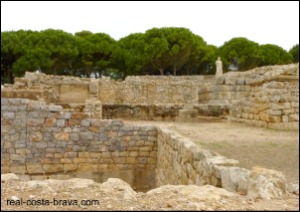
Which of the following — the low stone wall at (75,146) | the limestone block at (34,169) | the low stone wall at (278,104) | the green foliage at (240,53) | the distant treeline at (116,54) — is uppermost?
the green foliage at (240,53)

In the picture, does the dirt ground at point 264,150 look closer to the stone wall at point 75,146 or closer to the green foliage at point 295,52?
the stone wall at point 75,146

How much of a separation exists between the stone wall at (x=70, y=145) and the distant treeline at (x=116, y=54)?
4.90 feet

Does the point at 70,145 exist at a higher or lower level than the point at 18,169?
higher

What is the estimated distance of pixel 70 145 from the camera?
8656 mm

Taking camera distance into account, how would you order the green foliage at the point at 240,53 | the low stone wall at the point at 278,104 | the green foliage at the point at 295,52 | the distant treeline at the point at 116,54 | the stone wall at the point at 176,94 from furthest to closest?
1. the green foliage at the point at 295,52
2. the green foliage at the point at 240,53
3. the stone wall at the point at 176,94
4. the low stone wall at the point at 278,104
5. the distant treeline at the point at 116,54

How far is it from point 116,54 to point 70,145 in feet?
10.9

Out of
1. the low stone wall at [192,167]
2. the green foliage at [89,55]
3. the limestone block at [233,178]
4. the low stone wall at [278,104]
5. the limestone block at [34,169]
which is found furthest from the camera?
the green foliage at [89,55]

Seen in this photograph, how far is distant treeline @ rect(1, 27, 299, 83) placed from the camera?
746 cm

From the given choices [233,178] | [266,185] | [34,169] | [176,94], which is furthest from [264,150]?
[176,94]

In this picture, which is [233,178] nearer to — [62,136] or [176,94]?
[62,136]

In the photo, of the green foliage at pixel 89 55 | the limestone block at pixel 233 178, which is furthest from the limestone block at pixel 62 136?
the green foliage at pixel 89 55

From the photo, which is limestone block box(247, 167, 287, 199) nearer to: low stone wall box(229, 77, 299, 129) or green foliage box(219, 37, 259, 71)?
low stone wall box(229, 77, 299, 129)

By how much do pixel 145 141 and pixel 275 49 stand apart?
20.5 m

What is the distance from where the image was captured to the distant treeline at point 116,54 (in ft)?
24.5
